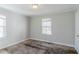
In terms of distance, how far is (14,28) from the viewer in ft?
3.51

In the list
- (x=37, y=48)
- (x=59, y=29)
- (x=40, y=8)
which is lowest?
(x=37, y=48)

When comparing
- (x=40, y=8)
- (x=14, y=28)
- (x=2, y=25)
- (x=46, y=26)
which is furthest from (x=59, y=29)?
(x=2, y=25)

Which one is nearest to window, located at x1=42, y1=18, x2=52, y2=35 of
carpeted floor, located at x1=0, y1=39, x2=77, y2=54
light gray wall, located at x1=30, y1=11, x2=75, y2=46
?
light gray wall, located at x1=30, y1=11, x2=75, y2=46

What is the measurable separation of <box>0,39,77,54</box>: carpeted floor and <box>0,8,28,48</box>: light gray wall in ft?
0.29

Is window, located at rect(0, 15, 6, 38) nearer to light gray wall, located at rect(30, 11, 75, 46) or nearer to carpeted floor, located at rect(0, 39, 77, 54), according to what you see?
carpeted floor, located at rect(0, 39, 77, 54)

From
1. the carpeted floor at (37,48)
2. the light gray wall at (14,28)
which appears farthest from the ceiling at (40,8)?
the carpeted floor at (37,48)

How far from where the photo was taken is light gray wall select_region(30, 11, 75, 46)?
3.36 feet

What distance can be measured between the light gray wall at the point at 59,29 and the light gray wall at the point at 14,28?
118 mm

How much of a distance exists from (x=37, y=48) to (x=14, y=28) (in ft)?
1.61

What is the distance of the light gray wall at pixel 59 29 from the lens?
102 centimetres

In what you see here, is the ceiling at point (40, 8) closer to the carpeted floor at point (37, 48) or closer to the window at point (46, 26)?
the window at point (46, 26)

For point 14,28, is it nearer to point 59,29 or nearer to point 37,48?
point 37,48

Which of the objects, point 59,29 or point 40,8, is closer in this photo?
point 40,8
